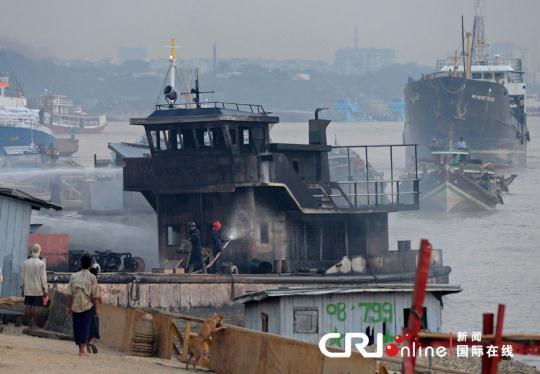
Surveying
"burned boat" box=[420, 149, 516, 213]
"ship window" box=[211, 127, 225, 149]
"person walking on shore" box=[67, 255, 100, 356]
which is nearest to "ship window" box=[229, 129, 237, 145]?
"ship window" box=[211, 127, 225, 149]

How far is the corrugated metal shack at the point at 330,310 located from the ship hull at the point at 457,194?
76726 millimetres

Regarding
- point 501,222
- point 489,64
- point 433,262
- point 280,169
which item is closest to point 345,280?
point 280,169

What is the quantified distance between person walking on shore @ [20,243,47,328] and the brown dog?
3094mm

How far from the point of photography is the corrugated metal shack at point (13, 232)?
29.0 m

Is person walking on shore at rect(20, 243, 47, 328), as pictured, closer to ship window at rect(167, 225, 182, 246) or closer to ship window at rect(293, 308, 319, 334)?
ship window at rect(293, 308, 319, 334)

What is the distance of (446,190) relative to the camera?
4190 inches

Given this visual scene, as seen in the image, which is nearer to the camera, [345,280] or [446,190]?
[345,280]

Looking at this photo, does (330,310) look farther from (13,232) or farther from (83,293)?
(83,293)

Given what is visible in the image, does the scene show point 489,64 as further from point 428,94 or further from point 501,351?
point 501,351

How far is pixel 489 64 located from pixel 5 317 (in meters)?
144

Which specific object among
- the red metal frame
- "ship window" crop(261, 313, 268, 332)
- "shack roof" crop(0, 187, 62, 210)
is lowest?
the red metal frame

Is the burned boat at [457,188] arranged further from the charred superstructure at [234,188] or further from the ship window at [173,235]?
the ship window at [173,235]

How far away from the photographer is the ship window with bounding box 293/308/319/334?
28.9 metres

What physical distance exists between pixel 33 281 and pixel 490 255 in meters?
53.2
